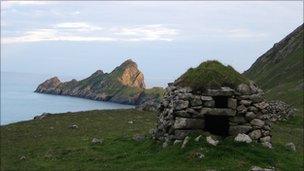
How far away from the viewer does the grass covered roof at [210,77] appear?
2998 cm

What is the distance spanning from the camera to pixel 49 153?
3359cm

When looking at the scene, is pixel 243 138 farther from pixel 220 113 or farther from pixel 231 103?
pixel 231 103

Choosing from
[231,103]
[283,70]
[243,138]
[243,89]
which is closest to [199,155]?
[243,138]

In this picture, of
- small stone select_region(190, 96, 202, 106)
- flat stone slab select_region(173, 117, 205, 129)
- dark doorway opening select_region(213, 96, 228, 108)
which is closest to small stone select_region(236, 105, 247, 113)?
dark doorway opening select_region(213, 96, 228, 108)

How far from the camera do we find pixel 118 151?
32.2 meters

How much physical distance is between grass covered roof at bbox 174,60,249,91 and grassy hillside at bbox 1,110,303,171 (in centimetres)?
350

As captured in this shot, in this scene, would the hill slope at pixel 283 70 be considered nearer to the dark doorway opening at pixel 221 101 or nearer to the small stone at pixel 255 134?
the small stone at pixel 255 134

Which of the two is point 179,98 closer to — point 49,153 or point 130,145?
point 130,145

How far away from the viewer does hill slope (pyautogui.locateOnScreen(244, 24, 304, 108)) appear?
8708 centimetres

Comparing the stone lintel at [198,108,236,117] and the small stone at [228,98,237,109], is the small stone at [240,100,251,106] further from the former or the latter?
the stone lintel at [198,108,236,117]

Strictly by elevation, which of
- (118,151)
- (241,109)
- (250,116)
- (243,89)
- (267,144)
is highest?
(243,89)

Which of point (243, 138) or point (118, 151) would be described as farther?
point (118, 151)

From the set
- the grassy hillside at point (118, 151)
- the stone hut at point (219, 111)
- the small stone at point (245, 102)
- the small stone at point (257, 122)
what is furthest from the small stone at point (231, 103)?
the grassy hillside at point (118, 151)

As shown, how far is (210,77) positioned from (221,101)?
1.52 m
